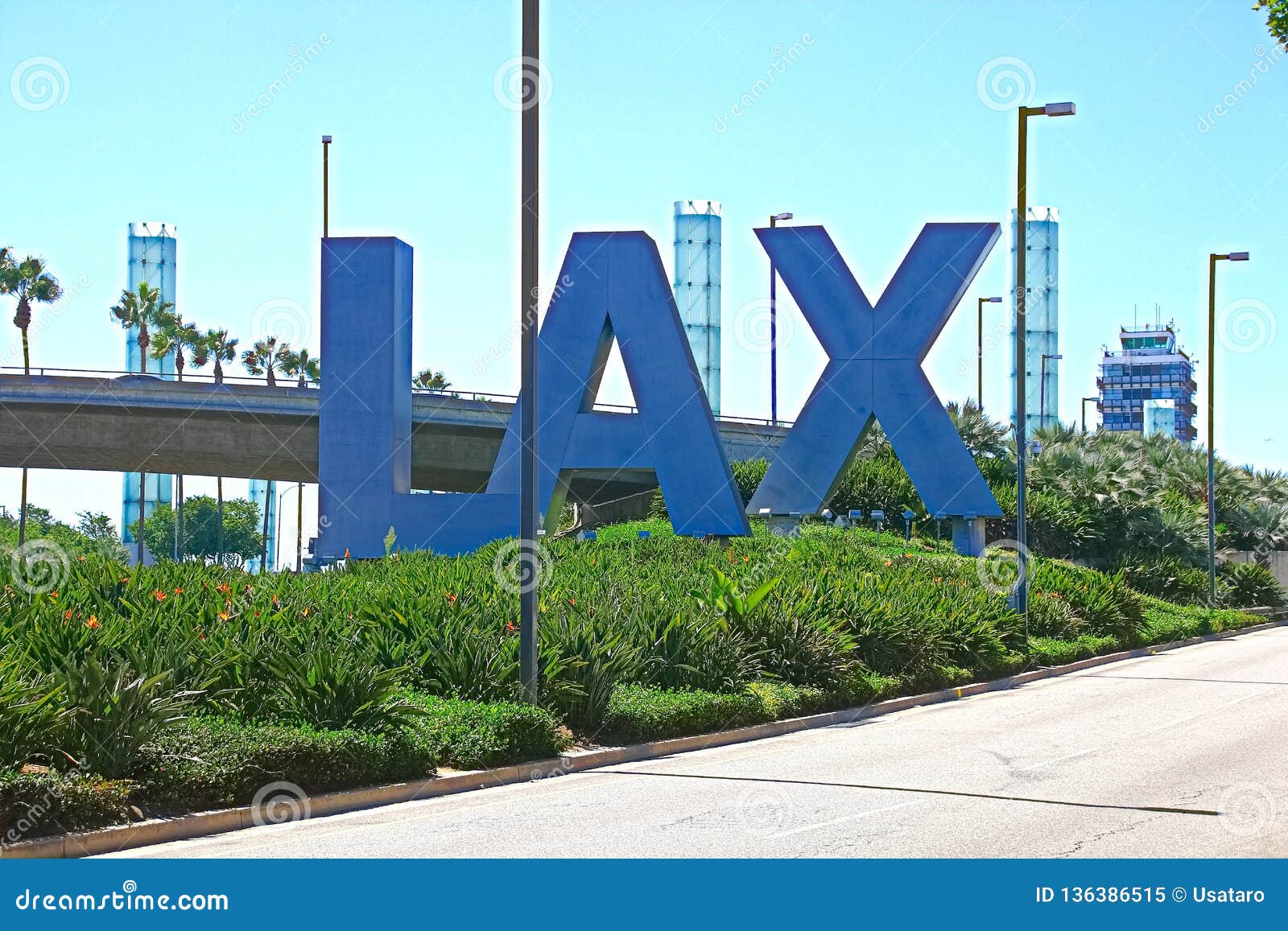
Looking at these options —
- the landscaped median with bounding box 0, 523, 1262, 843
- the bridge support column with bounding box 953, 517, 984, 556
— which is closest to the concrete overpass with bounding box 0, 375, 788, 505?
the bridge support column with bounding box 953, 517, 984, 556

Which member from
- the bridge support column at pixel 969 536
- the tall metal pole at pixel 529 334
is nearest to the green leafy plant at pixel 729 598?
the tall metal pole at pixel 529 334

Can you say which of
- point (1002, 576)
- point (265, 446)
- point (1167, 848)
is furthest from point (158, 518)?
point (1167, 848)

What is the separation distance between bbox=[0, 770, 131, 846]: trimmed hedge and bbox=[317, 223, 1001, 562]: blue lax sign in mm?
22570

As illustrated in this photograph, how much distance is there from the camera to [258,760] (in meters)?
11.3

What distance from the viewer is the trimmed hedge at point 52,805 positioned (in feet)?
31.1

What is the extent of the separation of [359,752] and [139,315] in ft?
251

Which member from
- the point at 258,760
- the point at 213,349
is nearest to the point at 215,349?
the point at 213,349

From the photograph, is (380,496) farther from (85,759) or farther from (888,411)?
(85,759)

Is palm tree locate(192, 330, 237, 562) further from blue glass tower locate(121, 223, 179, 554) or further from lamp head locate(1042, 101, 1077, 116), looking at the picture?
lamp head locate(1042, 101, 1077, 116)

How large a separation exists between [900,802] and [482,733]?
165 inches

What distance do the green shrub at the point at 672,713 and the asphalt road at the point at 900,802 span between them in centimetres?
57

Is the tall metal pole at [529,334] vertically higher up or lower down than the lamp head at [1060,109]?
lower down

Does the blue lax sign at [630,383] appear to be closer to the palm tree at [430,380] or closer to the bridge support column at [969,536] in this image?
the bridge support column at [969,536]

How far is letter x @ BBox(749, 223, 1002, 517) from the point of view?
34.3 metres
